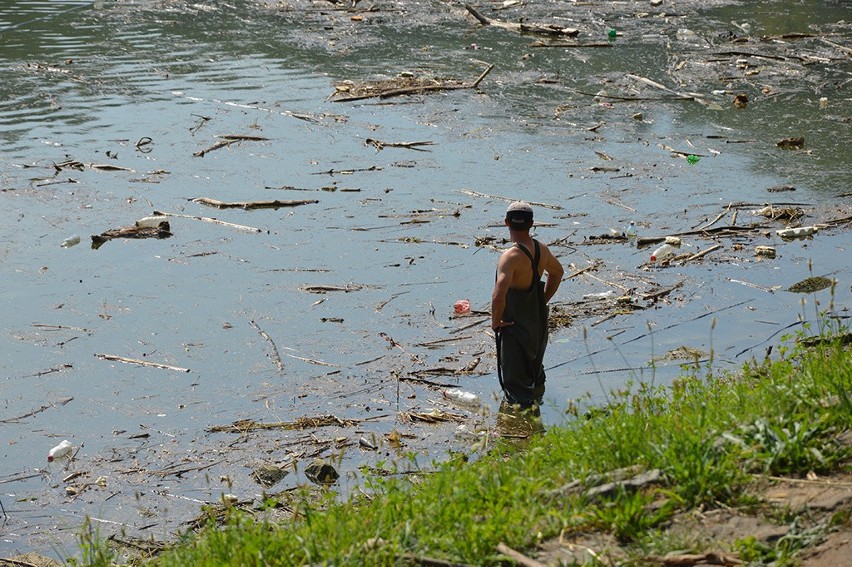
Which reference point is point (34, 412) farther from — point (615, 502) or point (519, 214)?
point (615, 502)

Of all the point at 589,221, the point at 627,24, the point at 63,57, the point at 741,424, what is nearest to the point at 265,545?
the point at 741,424

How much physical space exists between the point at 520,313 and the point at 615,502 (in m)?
3.12

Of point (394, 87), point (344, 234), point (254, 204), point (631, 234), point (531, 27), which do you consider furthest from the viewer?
point (531, 27)

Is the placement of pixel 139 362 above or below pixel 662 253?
below

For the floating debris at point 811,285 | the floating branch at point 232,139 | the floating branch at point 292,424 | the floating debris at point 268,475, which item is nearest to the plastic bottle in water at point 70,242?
the floating branch at point 232,139

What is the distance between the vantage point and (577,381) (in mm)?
7922

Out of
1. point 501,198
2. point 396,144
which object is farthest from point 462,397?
point 396,144

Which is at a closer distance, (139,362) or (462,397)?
(462,397)

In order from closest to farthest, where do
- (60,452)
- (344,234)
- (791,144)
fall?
(60,452)
(344,234)
(791,144)

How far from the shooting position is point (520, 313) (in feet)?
24.6

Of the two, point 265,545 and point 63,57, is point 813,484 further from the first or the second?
point 63,57

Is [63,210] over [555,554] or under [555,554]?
under

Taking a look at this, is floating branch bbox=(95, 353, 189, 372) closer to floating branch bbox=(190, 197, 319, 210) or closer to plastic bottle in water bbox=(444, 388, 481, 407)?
plastic bottle in water bbox=(444, 388, 481, 407)

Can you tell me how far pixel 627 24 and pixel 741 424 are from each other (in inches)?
677
